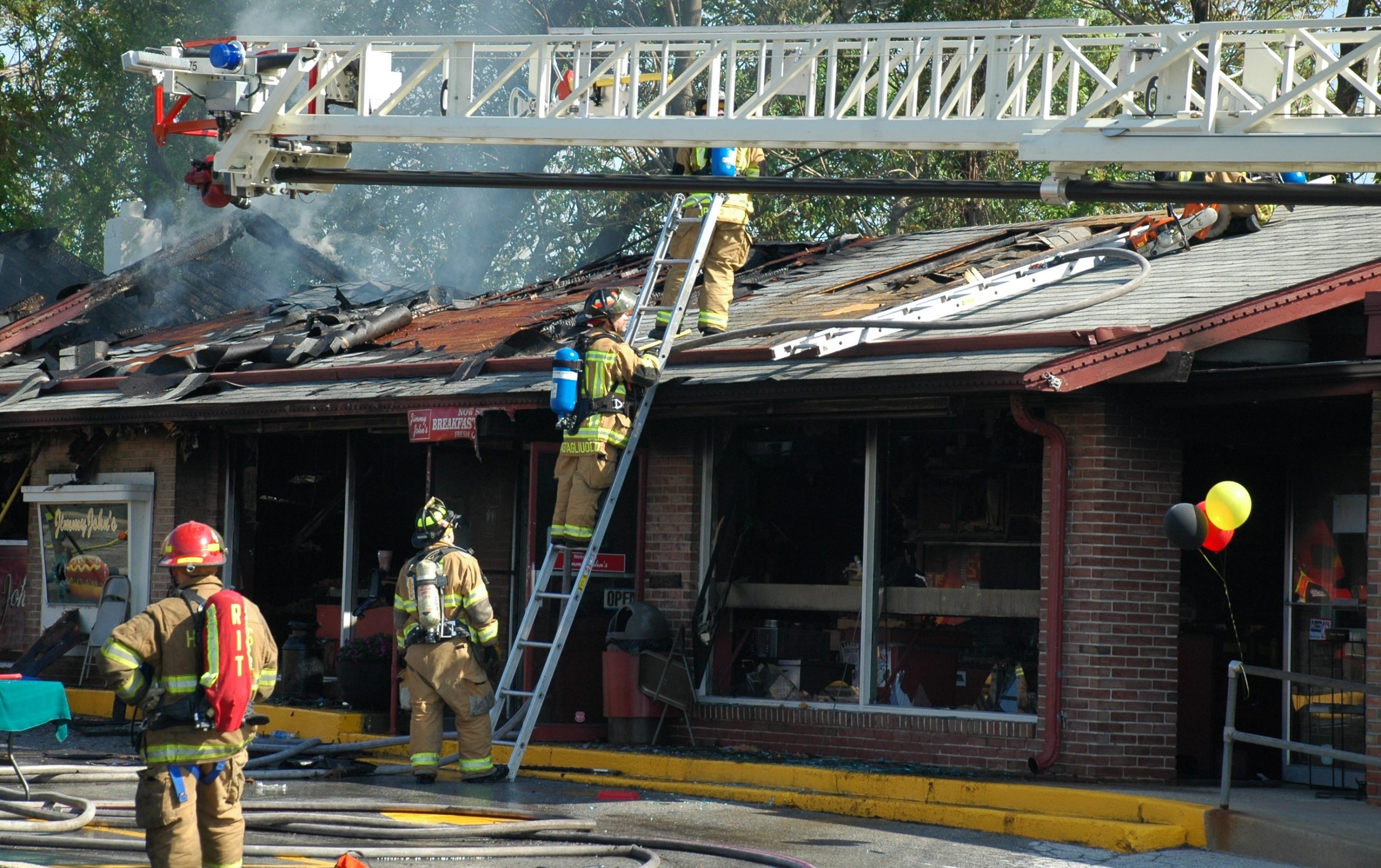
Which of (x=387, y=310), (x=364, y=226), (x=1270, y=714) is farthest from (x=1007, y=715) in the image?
(x=364, y=226)

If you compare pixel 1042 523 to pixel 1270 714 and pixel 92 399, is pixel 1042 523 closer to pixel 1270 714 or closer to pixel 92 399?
pixel 1270 714

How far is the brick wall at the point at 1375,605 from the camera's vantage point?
9641 millimetres

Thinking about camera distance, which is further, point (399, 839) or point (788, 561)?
point (788, 561)

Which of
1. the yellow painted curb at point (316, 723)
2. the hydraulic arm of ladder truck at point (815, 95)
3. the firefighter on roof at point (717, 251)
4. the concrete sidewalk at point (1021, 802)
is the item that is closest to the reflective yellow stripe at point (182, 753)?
the hydraulic arm of ladder truck at point (815, 95)

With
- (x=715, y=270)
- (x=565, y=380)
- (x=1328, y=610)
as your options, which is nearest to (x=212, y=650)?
(x=565, y=380)

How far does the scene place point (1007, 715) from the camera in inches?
428

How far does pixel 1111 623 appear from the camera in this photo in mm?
10500

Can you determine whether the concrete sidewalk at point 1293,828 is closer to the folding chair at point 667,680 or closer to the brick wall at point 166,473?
the folding chair at point 667,680

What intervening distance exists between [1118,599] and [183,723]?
5.98 meters

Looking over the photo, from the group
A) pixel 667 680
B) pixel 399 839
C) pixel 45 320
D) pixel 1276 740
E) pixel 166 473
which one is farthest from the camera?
pixel 45 320

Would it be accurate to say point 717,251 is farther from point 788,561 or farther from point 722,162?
point 788,561

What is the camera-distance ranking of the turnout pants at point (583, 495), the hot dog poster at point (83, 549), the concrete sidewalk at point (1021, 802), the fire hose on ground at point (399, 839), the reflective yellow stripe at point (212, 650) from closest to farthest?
1. the reflective yellow stripe at point (212, 650)
2. the fire hose on ground at point (399, 839)
3. the concrete sidewalk at point (1021, 802)
4. the turnout pants at point (583, 495)
5. the hot dog poster at point (83, 549)

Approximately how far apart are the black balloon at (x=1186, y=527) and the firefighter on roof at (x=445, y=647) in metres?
4.63

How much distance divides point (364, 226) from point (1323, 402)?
28058 mm
